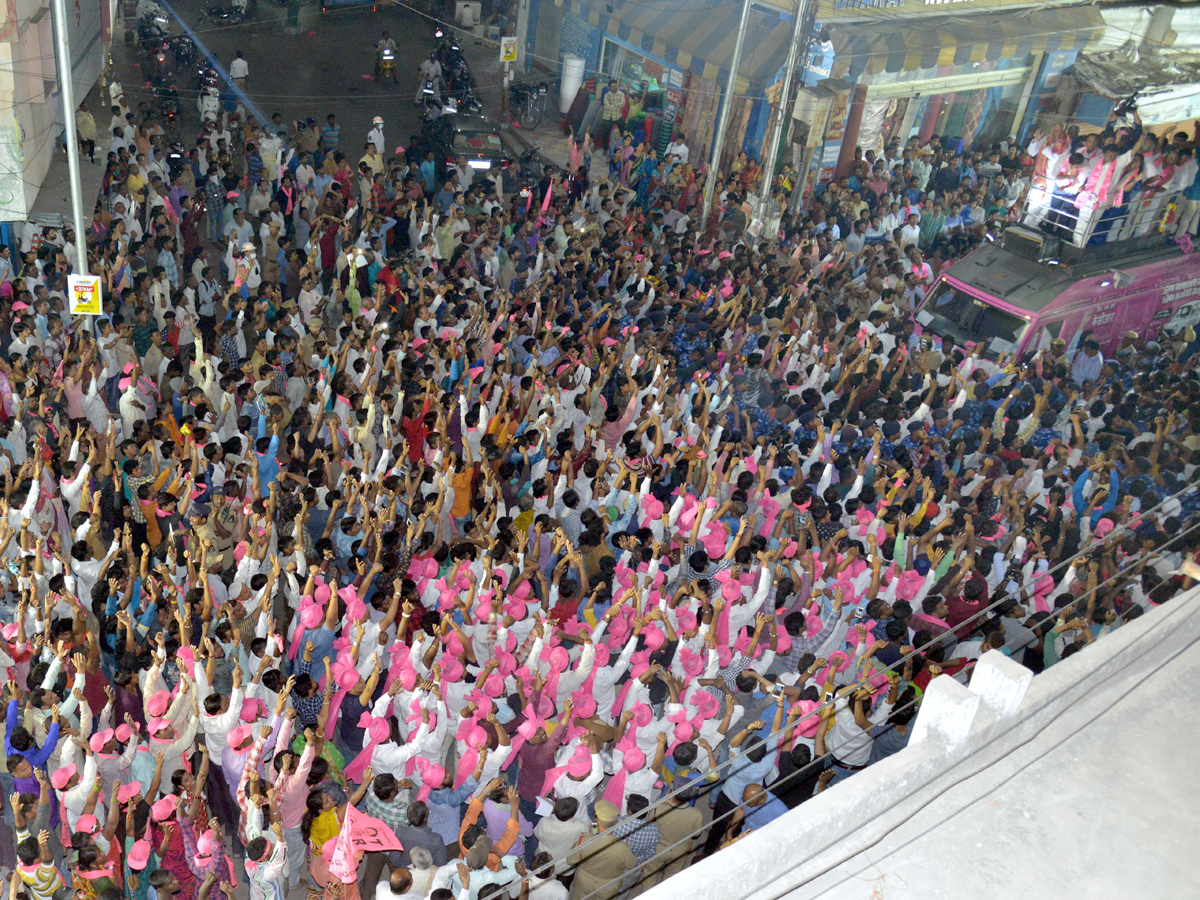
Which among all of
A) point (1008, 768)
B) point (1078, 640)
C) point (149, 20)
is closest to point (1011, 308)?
point (1078, 640)

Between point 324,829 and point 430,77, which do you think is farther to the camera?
point 430,77

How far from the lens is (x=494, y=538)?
7141 millimetres

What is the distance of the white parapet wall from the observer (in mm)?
3814

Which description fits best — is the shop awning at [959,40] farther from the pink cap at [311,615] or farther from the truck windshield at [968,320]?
the pink cap at [311,615]

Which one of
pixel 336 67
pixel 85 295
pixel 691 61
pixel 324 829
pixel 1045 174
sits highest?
pixel 1045 174

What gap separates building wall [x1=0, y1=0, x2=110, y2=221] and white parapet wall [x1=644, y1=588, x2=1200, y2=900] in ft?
30.8

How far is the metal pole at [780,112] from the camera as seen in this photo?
1358 centimetres

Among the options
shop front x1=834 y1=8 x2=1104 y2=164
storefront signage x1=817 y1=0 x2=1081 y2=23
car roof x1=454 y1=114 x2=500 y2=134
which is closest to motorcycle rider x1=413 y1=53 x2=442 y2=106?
car roof x1=454 y1=114 x2=500 y2=134

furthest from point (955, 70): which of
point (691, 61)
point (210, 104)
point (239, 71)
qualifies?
point (239, 71)

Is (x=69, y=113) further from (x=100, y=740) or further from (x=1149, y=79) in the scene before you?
(x=1149, y=79)

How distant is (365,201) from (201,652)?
333 inches

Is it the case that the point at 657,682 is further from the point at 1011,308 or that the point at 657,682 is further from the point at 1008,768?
the point at 1011,308

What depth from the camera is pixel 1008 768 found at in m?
4.57

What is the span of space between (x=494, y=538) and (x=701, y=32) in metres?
13.2
